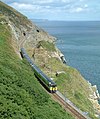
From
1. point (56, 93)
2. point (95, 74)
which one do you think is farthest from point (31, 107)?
point (95, 74)

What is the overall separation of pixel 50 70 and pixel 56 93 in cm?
2439

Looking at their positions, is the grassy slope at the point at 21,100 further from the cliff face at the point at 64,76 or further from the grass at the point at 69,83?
the grass at the point at 69,83

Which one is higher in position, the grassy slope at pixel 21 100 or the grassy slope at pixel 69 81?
the grassy slope at pixel 21 100

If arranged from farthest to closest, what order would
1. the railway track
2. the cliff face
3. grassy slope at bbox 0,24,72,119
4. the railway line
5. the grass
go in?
the cliff face
the grass
the railway line
the railway track
grassy slope at bbox 0,24,72,119

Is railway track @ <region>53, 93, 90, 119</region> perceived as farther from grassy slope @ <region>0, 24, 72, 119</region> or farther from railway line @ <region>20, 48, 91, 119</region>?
grassy slope @ <region>0, 24, 72, 119</region>

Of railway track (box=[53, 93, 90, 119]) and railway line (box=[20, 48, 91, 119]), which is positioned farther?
railway line (box=[20, 48, 91, 119])

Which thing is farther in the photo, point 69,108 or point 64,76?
point 64,76

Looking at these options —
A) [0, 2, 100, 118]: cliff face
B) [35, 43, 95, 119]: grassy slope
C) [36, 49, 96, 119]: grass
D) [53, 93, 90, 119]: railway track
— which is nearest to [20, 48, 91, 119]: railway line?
[53, 93, 90, 119]: railway track

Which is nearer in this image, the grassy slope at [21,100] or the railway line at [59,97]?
the grassy slope at [21,100]

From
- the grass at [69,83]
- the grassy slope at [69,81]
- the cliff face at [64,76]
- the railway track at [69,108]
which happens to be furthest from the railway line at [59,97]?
the grass at [69,83]

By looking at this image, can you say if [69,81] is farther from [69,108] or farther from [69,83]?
[69,108]

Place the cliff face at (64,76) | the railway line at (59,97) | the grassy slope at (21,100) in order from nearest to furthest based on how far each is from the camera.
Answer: the grassy slope at (21,100), the railway line at (59,97), the cliff face at (64,76)

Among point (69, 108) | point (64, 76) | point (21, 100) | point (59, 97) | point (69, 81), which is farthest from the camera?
point (69, 81)

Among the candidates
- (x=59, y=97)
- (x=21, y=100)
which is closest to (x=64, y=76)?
(x=59, y=97)
